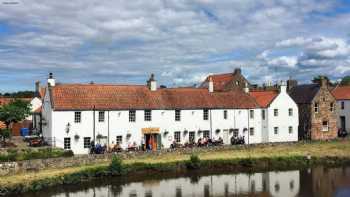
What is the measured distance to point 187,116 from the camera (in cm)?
5859

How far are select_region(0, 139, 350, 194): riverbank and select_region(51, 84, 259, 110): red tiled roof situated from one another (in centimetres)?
739

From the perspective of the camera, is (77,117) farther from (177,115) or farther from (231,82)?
(231,82)

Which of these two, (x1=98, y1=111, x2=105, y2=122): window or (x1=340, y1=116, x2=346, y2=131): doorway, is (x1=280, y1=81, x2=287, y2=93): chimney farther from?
(x1=98, y1=111, x2=105, y2=122): window

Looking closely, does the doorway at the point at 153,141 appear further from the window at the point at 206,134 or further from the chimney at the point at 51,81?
the chimney at the point at 51,81

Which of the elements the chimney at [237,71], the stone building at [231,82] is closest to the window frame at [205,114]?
the stone building at [231,82]

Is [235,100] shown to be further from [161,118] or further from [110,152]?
[110,152]

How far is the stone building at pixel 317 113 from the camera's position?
68.0 meters

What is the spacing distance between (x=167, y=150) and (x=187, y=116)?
822 centimetres

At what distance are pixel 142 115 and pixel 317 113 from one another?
88.3ft

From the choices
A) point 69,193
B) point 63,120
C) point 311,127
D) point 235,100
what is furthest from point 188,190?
point 311,127

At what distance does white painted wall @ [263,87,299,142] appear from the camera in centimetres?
6406

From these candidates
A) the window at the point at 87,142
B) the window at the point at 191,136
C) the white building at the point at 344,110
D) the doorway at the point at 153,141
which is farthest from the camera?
the white building at the point at 344,110

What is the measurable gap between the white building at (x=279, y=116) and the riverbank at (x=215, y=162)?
465 centimetres

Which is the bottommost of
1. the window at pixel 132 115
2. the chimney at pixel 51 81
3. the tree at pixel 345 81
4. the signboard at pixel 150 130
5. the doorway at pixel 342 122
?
the signboard at pixel 150 130
